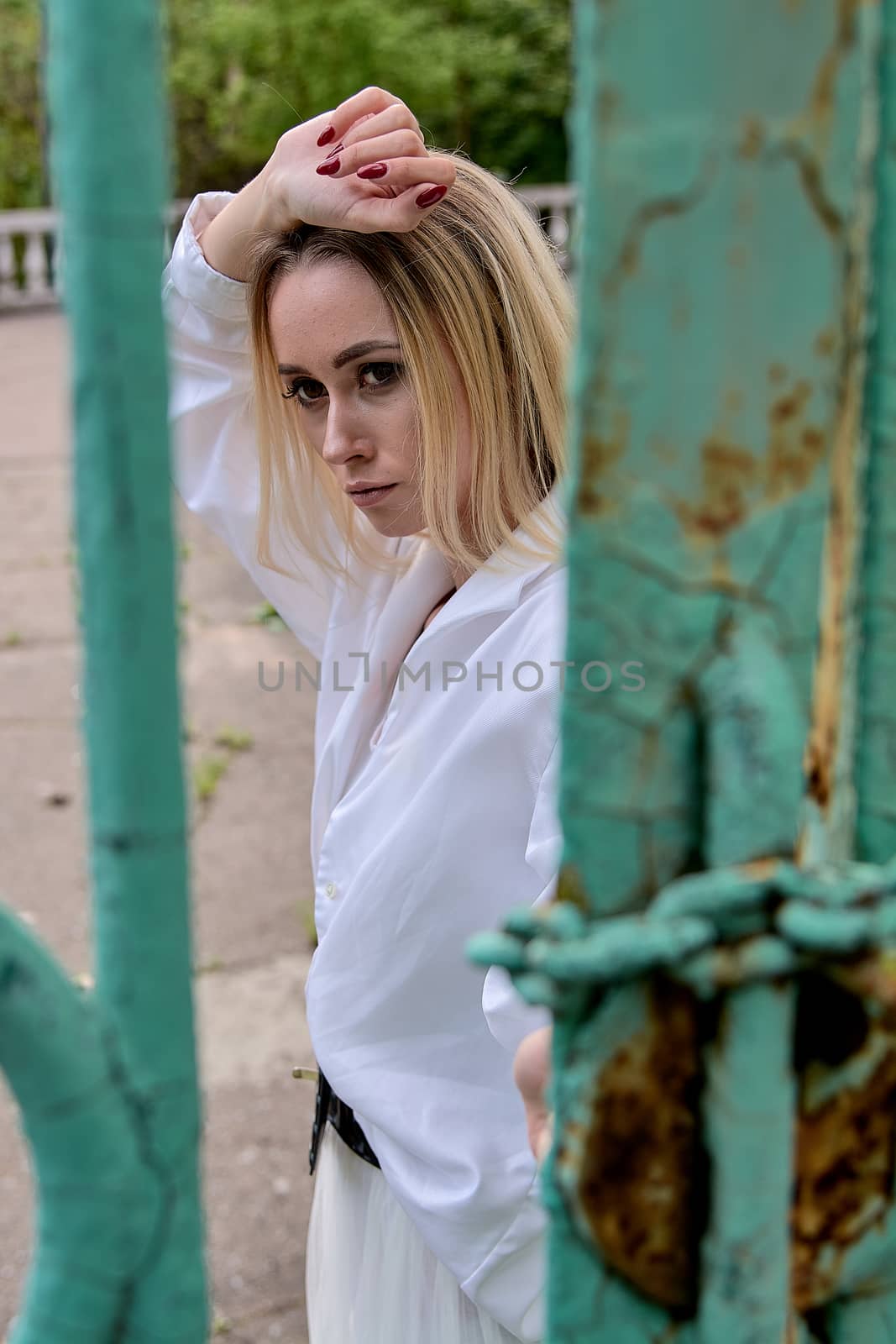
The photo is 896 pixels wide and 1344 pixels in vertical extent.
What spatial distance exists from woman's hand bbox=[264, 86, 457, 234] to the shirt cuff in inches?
11.9

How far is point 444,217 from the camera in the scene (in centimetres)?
158

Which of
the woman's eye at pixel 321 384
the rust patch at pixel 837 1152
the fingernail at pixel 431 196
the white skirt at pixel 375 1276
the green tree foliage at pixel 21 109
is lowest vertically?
the white skirt at pixel 375 1276

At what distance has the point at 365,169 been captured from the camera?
1.45 metres

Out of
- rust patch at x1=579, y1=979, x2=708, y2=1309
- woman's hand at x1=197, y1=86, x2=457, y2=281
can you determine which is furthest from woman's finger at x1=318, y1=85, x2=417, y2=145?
rust patch at x1=579, y1=979, x2=708, y2=1309

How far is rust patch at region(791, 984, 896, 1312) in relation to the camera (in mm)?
569

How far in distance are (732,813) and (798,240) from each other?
0.73ft

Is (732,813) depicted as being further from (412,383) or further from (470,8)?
(470,8)

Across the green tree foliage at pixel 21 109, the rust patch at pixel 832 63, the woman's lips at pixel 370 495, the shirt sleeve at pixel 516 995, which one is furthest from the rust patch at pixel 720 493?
the green tree foliage at pixel 21 109

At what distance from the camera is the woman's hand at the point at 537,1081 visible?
72 centimetres

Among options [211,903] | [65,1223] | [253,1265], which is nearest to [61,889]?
[211,903]

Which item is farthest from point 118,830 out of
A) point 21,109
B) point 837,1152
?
point 21,109

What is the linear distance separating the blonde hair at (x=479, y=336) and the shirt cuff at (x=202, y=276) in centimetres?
10

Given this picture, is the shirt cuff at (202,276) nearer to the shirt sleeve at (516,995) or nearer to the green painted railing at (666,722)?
the shirt sleeve at (516,995)

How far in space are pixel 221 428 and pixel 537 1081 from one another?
1433 mm
